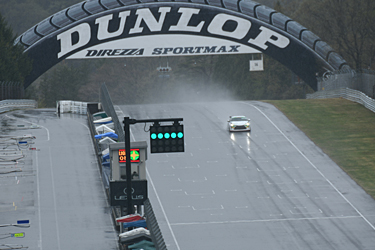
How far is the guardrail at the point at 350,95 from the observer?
58.0m

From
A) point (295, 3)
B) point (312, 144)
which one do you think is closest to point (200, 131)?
point (312, 144)

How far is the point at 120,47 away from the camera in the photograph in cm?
6456

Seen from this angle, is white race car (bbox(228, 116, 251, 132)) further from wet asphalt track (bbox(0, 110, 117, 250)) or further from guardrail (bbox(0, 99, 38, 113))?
guardrail (bbox(0, 99, 38, 113))

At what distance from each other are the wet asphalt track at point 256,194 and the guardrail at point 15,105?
51.8ft

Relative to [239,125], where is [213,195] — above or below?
below

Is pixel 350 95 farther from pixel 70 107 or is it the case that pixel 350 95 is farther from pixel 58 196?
pixel 58 196

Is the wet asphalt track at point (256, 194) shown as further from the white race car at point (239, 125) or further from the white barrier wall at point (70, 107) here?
the white barrier wall at point (70, 107)

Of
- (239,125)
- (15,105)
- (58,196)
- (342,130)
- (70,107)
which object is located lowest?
(58,196)

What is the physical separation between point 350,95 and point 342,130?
1230 centimetres

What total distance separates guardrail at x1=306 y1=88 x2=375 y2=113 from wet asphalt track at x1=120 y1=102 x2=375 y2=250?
30.2ft

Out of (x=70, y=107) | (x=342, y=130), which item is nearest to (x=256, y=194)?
(x=342, y=130)

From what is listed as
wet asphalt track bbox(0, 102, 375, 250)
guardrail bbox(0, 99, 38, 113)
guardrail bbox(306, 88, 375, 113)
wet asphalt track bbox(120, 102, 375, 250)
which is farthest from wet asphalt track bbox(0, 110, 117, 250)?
guardrail bbox(306, 88, 375, 113)

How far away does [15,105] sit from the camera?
64.6 m

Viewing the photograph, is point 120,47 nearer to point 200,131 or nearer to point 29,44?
point 29,44
